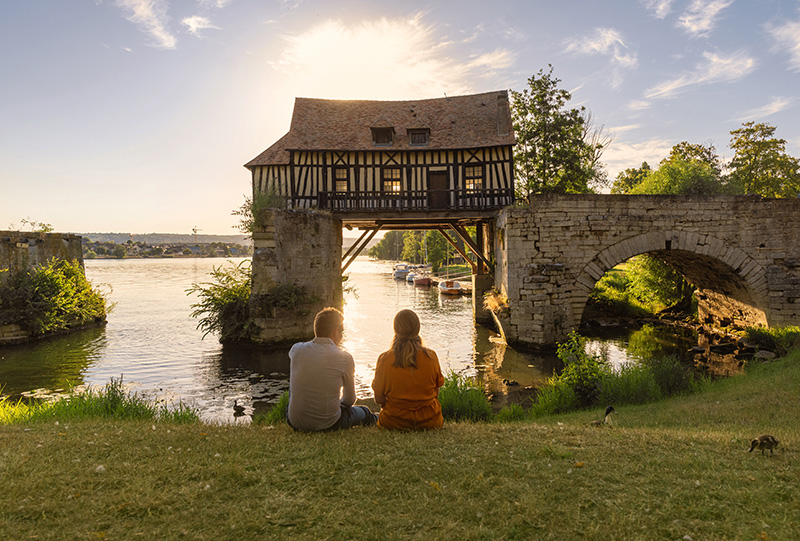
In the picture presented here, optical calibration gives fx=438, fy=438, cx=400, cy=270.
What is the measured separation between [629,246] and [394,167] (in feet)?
30.4

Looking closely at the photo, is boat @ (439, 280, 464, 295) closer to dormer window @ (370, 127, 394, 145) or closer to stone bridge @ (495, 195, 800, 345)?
dormer window @ (370, 127, 394, 145)

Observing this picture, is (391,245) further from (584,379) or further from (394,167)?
(584,379)

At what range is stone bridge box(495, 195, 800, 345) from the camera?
495 inches

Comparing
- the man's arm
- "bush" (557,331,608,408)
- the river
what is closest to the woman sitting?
the man's arm

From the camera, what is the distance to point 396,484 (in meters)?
3.15

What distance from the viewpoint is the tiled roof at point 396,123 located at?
17.7 m

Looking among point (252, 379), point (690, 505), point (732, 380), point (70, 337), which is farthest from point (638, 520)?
point (70, 337)

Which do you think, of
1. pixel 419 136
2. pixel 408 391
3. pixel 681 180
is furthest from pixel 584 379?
pixel 681 180

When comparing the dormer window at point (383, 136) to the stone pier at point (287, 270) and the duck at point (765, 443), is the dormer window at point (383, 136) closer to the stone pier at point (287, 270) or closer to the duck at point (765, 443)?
the stone pier at point (287, 270)

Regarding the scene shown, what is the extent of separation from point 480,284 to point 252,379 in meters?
10.8

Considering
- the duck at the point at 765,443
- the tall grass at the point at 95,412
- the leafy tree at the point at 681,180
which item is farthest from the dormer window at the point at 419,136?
the duck at the point at 765,443

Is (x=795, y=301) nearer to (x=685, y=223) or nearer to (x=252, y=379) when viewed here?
(x=685, y=223)

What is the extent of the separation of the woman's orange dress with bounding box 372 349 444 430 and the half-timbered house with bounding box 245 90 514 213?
12838mm

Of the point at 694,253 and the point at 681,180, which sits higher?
the point at 681,180
